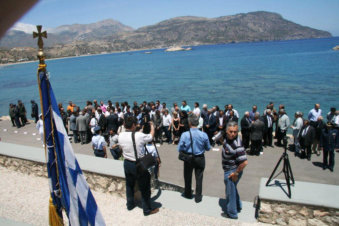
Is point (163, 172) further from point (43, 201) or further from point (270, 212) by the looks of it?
point (270, 212)

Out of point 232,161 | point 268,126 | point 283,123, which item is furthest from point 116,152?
point 283,123

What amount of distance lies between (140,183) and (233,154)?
1.73m

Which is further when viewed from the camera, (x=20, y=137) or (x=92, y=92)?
(x=92, y=92)

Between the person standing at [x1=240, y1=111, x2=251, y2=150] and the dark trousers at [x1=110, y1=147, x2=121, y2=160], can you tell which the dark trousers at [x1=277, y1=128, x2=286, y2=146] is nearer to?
the person standing at [x1=240, y1=111, x2=251, y2=150]

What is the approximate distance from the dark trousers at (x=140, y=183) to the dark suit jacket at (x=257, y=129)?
5597 millimetres

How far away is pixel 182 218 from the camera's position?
503 centimetres

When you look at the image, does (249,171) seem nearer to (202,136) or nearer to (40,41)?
(202,136)

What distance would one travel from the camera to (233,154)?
16.0 feet

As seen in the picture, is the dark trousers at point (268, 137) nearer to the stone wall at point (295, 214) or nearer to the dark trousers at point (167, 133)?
the dark trousers at point (167, 133)

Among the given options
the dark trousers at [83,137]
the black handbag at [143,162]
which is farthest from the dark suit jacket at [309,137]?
the dark trousers at [83,137]

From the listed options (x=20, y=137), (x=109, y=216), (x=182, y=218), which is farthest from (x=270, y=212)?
(x=20, y=137)

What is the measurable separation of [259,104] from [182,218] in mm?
25705

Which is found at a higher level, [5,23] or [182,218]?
[5,23]

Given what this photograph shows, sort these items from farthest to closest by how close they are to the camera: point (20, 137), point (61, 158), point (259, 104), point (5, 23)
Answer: point (259, 104) → point (20, 137) → point (61, 158) → point (5, 23)
